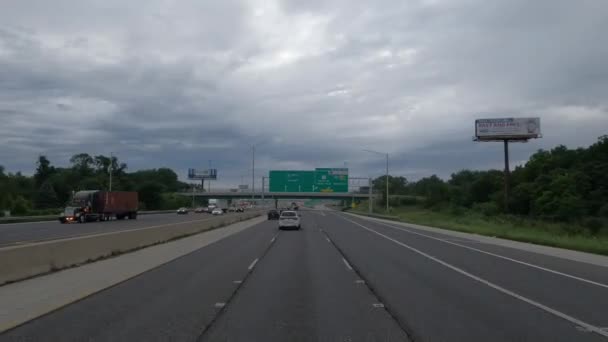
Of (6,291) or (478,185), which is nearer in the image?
(6,291)

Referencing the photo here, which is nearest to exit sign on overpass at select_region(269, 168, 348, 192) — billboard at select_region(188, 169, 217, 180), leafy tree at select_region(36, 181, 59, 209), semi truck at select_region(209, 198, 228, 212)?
semi truck at select_region(209, 198, 228, 212)

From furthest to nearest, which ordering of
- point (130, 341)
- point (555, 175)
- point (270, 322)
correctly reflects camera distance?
point (555, 175)
point (270, 322)
point (130, 341)

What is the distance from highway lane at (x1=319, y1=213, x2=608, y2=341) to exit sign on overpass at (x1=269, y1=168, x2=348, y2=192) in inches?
2304

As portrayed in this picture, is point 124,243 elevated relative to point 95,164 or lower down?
lower down

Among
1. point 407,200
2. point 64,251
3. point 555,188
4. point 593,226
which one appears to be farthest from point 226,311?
point 407,200

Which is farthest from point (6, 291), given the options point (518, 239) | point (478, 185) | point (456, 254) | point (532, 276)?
point (478, 185)

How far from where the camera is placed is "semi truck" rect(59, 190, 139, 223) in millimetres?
55406

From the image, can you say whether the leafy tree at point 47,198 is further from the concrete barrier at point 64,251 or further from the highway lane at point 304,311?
the highway lane at point 304,311

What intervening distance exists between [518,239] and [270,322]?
2699cm

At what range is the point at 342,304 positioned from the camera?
11.2m

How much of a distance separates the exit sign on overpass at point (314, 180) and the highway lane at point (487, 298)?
58518 millimetres

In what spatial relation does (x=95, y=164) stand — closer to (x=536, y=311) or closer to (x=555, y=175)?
Answer: (x=555, y=175)

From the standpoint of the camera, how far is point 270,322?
31.0 ft

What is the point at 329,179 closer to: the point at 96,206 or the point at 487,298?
the point at 96,206
